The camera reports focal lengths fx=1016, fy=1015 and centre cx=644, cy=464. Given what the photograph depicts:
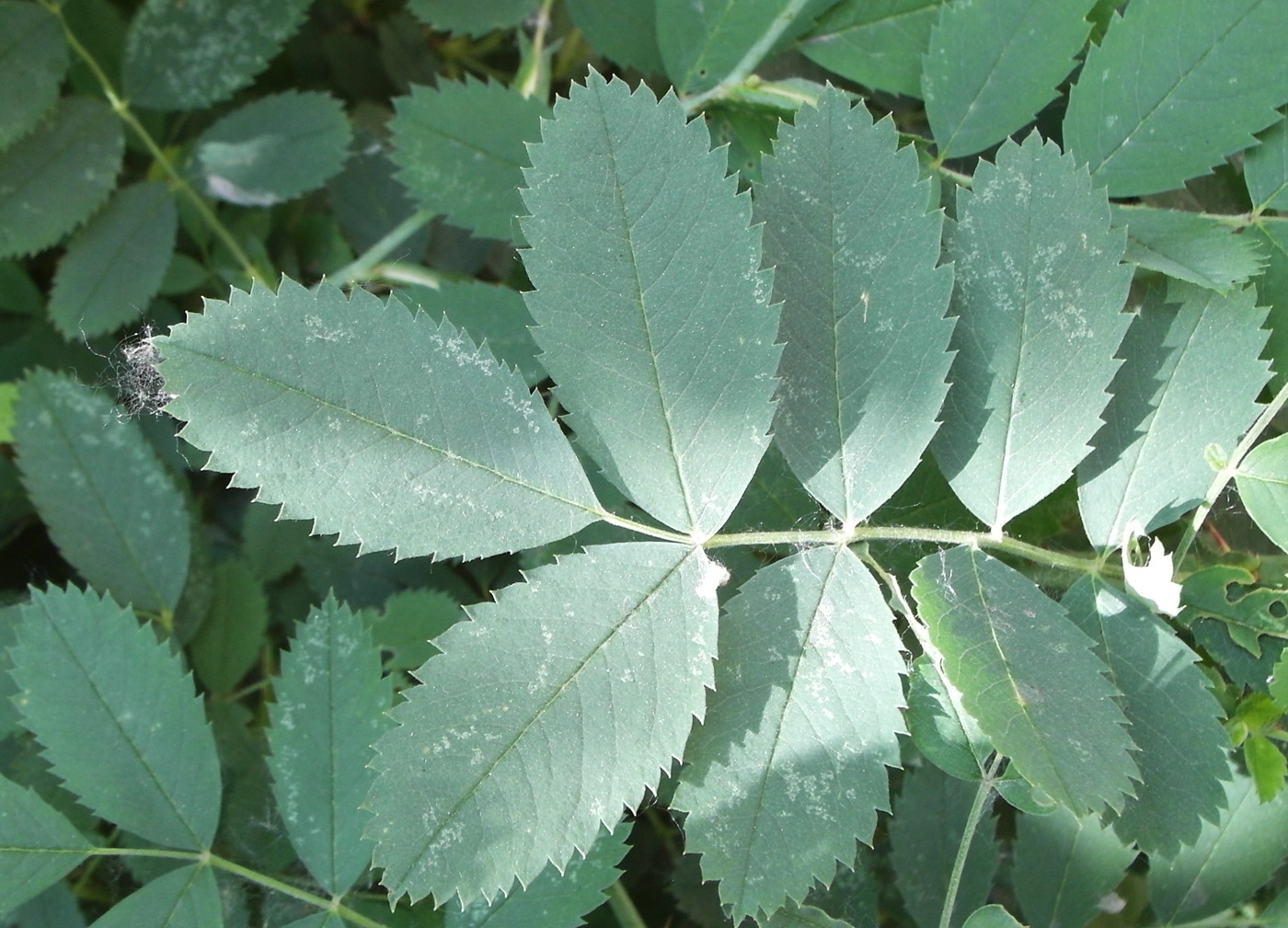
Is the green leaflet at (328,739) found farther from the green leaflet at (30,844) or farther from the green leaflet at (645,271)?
the green leaflet at (645,271)

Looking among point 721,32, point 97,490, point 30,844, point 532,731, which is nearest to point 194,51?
A: point 97,490

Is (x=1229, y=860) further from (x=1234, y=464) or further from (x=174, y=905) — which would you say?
(x=174, y=905)

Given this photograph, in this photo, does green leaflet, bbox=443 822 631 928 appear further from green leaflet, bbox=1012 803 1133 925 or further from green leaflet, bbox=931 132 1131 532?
green leaflet, bbox=931 132 1131 532

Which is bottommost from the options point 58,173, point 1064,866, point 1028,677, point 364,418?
point 1064,866

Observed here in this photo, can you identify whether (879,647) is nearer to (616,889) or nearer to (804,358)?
(804,358)

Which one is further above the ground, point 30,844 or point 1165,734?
point 1165,734

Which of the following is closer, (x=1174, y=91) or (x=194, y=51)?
(x=1174, y=91)

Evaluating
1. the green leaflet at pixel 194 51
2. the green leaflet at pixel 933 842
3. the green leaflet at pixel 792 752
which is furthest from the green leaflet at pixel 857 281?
the green leaflet at pixel 194 51
